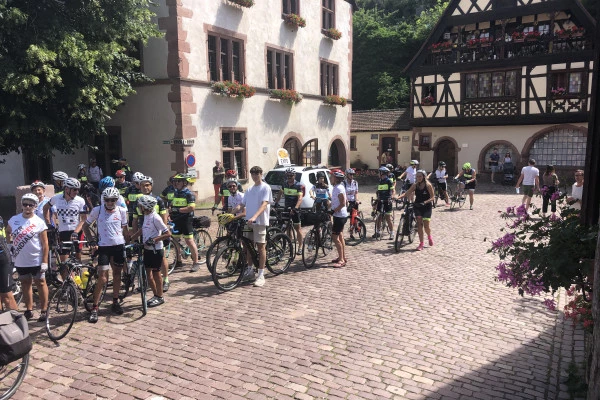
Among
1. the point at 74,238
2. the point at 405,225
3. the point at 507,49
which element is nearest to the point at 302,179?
the point at 405,225

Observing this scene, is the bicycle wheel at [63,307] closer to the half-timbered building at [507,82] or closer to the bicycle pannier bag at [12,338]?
the bicycle pannier bag at [12,338]

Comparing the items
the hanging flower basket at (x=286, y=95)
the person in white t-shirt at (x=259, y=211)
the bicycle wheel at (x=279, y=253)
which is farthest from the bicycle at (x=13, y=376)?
the hanging flower basket at (x=286, y=95)

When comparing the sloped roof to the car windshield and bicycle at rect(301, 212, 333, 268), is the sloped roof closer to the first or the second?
the car windshield

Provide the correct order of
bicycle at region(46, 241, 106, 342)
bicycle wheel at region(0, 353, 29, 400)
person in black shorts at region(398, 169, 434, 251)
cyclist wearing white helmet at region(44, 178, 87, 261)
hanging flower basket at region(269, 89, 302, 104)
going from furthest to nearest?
hanging flower basket at region(269, 89, 302, 104) < person in black shorts at region(398, 169, 434, 251) < cyclist wearing white helmet at region(44, 178, 87, 261) < bicycle at region(46, 241, 106, 342) < bicycle wheel at region(0, 353, 29, 400)

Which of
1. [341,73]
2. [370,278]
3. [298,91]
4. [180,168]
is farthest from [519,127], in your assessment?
[370,278]

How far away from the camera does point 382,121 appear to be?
1439 inches

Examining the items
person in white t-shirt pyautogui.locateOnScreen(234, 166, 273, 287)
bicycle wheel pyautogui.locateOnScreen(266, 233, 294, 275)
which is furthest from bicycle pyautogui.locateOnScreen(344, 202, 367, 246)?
person in white t-shirt pyautogui.locateOnScreen(234, 166, 273, 287)

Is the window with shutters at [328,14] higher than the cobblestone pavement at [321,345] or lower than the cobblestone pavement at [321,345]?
higher

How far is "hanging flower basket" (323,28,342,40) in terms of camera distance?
25652 mm

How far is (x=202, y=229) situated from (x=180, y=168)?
809 cm

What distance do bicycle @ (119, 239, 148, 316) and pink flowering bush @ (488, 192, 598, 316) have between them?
186 inches

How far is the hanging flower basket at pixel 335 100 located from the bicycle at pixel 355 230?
1469 cm

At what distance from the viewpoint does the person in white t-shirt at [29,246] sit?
21.1 ft

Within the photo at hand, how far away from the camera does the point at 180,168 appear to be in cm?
1806
